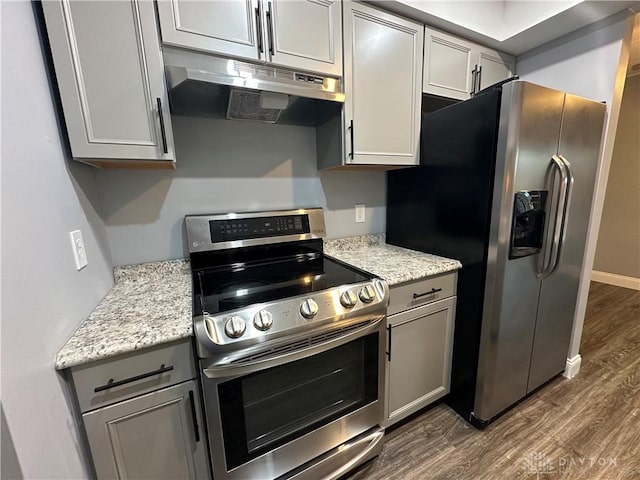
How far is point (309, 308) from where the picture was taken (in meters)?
0.98

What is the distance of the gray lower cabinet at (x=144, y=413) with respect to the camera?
2.66 ft

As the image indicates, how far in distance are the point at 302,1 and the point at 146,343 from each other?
146cm

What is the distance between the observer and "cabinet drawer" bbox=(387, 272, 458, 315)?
1305 millimetres

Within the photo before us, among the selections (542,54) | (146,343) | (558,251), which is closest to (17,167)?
(146,343)

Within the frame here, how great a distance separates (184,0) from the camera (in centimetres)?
101

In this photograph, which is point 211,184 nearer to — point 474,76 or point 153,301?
point 153,301

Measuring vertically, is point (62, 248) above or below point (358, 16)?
below

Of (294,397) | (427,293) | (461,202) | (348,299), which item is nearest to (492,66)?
(461,202)

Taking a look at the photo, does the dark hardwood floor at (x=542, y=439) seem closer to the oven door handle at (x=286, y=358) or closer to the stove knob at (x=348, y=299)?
the oven door handle at (x=286, y=358)

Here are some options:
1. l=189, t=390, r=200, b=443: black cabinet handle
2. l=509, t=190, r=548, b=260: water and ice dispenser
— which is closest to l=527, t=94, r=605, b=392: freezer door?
l=509, t=190, r=548, b=260: water and ice dispenser

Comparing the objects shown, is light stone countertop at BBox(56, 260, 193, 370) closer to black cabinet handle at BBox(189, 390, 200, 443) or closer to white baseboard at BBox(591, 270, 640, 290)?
black cabinet handle at BBox(189, 390, 200, 443)

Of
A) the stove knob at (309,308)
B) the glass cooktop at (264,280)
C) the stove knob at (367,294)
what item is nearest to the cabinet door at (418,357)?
the stove knob at (367,294)

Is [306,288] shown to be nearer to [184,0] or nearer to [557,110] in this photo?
[184,0]

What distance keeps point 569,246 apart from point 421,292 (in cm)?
93
